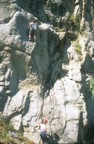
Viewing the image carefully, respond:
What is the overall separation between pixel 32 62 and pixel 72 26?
27.7 ft

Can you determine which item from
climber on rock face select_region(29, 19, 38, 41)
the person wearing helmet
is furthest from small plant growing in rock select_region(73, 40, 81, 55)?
the person wearing helmet

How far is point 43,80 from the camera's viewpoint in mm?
33594

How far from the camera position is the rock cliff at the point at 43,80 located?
103 feet

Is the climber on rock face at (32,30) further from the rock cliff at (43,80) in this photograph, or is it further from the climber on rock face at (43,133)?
the climber on rock face at (43,133)

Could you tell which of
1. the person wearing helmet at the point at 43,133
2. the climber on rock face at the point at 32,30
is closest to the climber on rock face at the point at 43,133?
the person wearing helmet at the point at 43,133

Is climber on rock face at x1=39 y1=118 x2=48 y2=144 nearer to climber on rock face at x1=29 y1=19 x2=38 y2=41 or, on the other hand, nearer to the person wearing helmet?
the person wearing helmet

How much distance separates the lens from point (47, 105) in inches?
1287

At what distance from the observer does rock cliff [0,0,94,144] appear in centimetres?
3153

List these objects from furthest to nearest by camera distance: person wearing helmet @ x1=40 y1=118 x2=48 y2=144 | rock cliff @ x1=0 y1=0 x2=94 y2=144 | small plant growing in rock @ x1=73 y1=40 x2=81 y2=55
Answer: small plant growing in rock @ x1=73 y1=40 x2=81 y2=55 < rock cliff @ x1=0 y1=0 x2=94 y2=144 < person wearing helmet @ x1=40 y1=118 x2=48 y2=144

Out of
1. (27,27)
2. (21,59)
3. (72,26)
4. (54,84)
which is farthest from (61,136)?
(72,26)

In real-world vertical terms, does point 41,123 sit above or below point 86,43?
below

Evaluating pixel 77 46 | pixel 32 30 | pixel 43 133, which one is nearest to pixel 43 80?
pixel 32 30

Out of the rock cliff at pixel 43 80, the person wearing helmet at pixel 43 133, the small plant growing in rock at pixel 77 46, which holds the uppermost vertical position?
the small plant growing in rock at pixel 77 46

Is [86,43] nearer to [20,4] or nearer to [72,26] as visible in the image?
[72,26]
